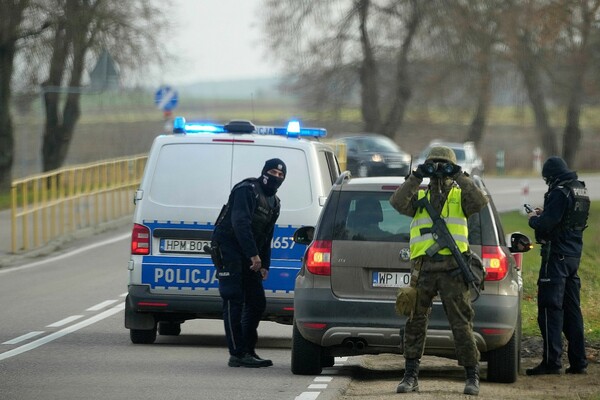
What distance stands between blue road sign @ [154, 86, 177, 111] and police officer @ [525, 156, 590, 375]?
26.7 meters

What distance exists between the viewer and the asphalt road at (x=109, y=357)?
9961mm

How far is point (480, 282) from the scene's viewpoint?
9.68m

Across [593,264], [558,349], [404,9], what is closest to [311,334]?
[558,349]

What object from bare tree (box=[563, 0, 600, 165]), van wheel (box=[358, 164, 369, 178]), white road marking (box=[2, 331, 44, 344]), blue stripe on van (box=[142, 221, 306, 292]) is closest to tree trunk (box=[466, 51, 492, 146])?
van wheel (box=[358, 164, 369, 178])

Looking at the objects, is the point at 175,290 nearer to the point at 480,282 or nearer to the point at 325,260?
the point at 325,260

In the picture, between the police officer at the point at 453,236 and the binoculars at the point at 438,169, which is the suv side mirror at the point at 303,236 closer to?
the police officer at the point at 453,236

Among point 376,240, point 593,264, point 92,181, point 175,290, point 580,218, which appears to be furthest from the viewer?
point 92,181

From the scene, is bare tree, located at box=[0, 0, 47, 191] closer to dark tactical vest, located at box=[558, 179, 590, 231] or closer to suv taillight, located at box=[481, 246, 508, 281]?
dark tactical vest, located at box=[558, 179, 590, 231]

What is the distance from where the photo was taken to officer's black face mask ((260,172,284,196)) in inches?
445

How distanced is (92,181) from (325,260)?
65.2 ft

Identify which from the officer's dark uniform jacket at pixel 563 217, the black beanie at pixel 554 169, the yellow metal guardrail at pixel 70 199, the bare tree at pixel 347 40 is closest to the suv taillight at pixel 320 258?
the officer's dark uniform jacket at pixel 563 217

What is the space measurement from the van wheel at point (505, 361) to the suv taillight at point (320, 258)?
4.37ft

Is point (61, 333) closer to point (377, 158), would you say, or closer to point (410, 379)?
point (410, 379)

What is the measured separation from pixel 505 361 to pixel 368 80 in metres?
46.6
